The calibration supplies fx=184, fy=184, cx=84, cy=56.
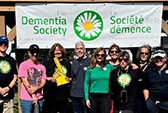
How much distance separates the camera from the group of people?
3.03 metres

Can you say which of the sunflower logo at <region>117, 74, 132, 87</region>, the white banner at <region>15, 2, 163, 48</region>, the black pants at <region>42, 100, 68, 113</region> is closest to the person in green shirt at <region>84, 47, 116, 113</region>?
the sunflower logo at <region>117, 74, 132, 87</region>

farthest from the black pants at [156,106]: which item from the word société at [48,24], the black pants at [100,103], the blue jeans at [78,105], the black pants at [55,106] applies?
the word société at [48,24]

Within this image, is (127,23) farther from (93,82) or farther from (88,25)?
(93,82)

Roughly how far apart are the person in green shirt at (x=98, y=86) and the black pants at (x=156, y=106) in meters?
0.70

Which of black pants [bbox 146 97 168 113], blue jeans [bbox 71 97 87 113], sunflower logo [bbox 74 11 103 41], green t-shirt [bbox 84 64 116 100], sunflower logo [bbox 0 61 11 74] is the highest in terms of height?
sunflower logo [bbox 74 11 103 41]

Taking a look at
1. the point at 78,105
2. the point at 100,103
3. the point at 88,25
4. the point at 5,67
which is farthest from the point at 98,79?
the point at 5,67

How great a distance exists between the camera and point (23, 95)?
346 cm

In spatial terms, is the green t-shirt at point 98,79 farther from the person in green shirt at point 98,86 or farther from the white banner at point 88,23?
the white banner at point 88,23

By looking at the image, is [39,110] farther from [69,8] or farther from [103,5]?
[103,5]

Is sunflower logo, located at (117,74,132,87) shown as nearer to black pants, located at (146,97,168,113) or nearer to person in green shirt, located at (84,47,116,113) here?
person in green shirt, located at (84,47,116,113)

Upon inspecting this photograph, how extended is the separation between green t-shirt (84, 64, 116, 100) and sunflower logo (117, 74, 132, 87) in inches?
11.1

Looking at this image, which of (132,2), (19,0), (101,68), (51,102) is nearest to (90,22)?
(132,2)

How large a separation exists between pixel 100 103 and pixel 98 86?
31cm

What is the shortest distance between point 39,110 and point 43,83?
549 mm
